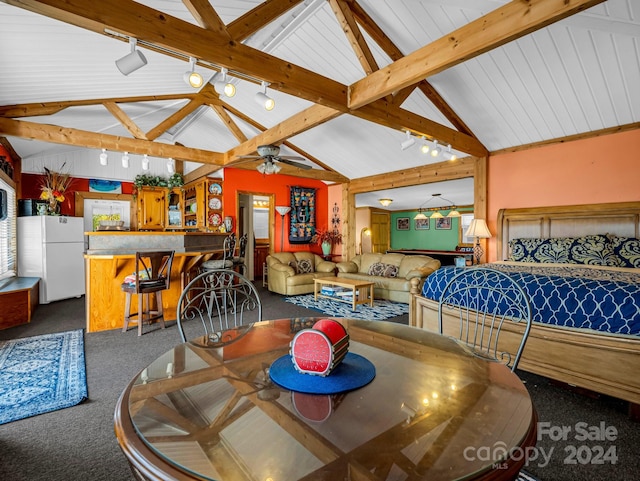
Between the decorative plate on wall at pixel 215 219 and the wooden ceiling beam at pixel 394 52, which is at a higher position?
the wooden ceiling beam at pixel 394 52

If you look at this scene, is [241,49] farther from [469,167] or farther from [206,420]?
[469,167]

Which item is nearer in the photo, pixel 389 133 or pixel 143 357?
pixel 143 357

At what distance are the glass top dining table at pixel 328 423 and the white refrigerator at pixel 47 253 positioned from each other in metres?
6.06

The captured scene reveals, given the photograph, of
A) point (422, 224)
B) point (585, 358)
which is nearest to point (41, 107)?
point (585, 358)

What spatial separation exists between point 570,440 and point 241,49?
353cm

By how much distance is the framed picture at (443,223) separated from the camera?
1067 cm

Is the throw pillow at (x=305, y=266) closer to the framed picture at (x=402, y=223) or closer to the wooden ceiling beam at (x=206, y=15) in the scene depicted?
the wooden ceiling beam at (x=206, y=15)

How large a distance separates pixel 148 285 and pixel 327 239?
15.6 ft

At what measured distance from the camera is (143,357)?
3213 mm

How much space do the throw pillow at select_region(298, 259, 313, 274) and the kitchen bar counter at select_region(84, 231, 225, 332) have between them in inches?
98.6

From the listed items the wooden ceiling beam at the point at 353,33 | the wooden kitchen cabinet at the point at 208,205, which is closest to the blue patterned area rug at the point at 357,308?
the wooden kitchen cabinet at the point at 208,205

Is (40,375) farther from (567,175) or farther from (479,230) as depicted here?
(567,175)

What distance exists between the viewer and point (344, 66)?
420 cm

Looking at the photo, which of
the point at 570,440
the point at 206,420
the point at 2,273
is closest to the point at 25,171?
the point at 2,273
